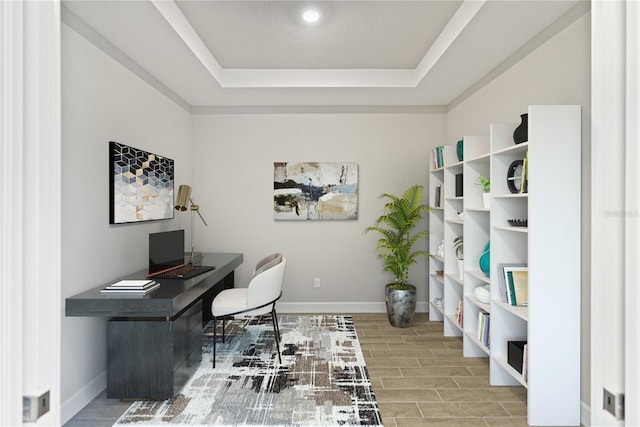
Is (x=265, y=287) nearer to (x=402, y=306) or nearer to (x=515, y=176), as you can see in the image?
(x=402, y=306)

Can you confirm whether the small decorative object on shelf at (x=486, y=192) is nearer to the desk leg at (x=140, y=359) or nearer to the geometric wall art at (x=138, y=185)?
the desk leg at (x=140, y=359)

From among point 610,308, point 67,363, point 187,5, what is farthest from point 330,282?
point 610,308

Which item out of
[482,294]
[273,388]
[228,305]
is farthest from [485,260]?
[228,305]

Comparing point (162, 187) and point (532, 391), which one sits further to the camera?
point (162, 187)

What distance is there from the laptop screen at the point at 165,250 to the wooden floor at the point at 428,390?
980mm

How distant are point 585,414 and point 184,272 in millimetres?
2832

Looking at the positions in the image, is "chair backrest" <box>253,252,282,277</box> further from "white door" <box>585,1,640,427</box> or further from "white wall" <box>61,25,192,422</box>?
"white door" <box>585,1,640,427</box>

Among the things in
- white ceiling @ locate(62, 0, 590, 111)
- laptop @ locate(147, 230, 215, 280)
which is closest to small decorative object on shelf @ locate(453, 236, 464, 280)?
white ceiling @ locate(62, 0, 590, 111)

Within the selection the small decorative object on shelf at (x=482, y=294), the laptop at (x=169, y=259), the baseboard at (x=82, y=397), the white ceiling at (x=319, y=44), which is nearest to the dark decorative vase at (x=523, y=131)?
the white ceiling at (x=319, y=44)

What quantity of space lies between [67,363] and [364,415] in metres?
1.82

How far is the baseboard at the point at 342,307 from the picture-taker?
4551 millimetres

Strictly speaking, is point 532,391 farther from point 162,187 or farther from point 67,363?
point 162,187

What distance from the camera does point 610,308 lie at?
2.71ft

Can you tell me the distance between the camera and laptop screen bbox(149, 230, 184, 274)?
117 inches
